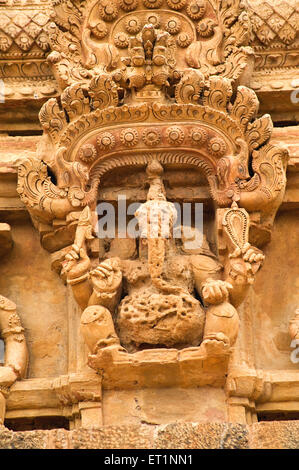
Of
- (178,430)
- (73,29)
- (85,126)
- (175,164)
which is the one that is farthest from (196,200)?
(178,430)

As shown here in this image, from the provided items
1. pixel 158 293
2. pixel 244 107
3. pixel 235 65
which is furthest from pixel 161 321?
pixel 235 65

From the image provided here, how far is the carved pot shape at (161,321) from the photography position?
26.6 ft

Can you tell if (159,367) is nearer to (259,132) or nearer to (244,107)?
(259,132)

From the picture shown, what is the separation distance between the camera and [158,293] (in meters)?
8.26

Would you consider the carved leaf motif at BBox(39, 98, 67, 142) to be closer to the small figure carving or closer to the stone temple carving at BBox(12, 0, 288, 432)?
the stone temple carving at BBox(12, 0, 288, 432)

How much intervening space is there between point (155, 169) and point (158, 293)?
0.88 m

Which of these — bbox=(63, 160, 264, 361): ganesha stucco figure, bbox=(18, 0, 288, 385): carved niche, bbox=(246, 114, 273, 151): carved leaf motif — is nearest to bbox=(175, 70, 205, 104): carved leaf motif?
bbox=(18, 0, 288, 385): carved niche

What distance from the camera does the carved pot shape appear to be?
812 cm
